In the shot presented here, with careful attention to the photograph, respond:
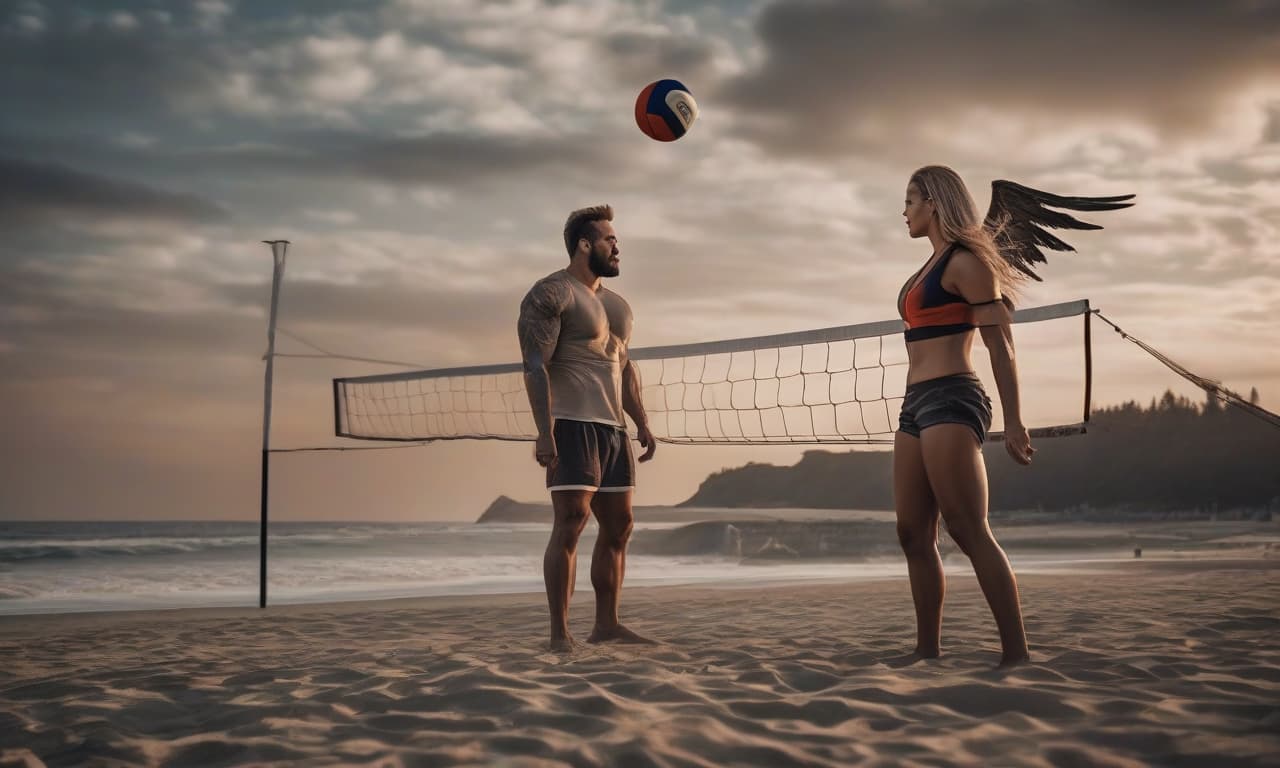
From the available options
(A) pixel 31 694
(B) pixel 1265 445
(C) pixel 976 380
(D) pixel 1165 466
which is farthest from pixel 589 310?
(B) pixel 1265 445

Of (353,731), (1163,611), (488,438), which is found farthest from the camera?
(488,438)

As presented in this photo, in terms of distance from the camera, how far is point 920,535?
338 centimetres

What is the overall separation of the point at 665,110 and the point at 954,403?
7.35ft

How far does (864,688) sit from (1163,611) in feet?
9.71

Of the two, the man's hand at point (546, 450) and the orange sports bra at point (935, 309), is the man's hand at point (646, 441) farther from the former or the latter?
the orange sports bra at point (935, 309)

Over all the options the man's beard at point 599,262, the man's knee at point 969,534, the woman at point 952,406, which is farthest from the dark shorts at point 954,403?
the man's beard at point 599,262

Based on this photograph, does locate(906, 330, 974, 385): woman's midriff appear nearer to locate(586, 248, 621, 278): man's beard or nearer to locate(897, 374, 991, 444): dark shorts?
locate(897, 374, 991, 444): dark shorts

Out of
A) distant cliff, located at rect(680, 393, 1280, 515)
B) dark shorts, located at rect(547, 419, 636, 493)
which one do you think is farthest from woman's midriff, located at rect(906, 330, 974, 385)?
distant cliff, located at rect(680, 393, 1280, 515)

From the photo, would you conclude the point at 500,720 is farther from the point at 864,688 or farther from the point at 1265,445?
the point at 1265,445

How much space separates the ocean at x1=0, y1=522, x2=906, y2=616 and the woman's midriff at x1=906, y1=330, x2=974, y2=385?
217 inches

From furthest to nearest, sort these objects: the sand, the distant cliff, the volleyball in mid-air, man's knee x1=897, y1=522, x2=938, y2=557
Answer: the distant cliff → the volleyball in mid-air → man's knee x1=897, y1=522, x2=938, y2=557 → the sand

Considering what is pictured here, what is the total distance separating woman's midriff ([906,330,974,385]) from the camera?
3.21 m

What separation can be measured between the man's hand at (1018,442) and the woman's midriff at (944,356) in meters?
0.22

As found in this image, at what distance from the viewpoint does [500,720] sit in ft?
Answer: 8.54
